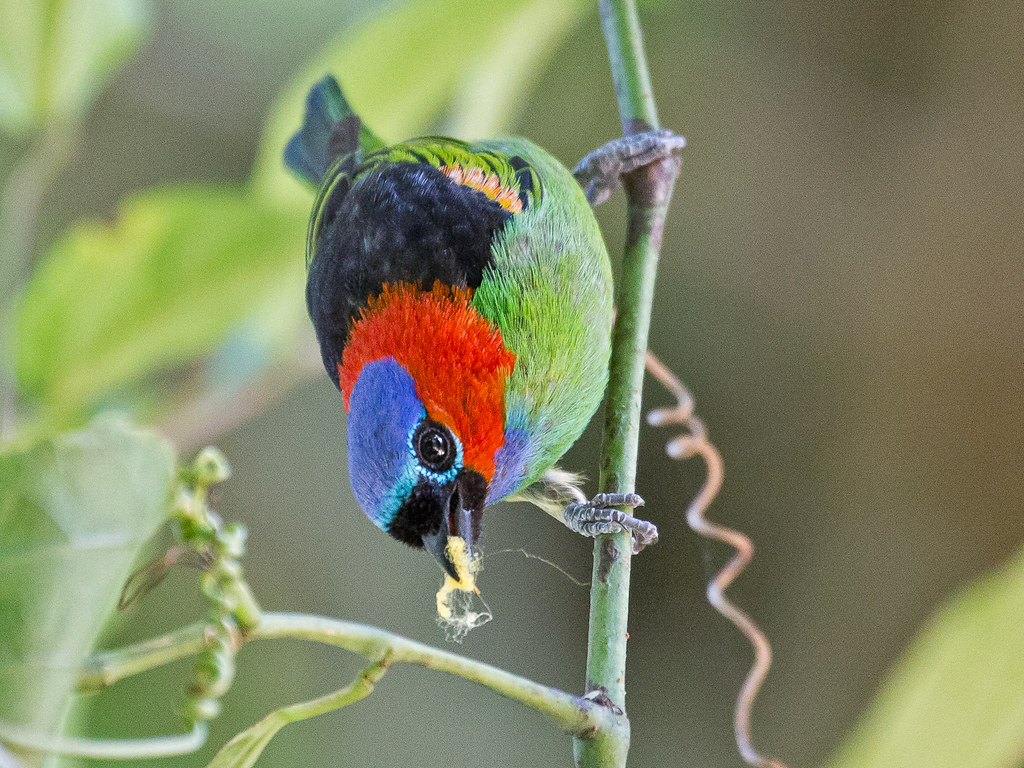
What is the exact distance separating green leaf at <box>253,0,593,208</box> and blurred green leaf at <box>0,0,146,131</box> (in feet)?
0.74

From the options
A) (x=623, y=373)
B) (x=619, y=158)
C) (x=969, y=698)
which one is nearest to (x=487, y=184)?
(x=619, y=158)

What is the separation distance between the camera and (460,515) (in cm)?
73

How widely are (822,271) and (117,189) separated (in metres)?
1.27

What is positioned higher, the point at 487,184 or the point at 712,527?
the point at 487,184

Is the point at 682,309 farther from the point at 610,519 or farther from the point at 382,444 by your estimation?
the point at 610,519

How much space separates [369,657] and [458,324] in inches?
17.2

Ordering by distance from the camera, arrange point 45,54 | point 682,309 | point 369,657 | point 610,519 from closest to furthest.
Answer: point 369,657 < point 610,519 < point 45,54 < point 682,309

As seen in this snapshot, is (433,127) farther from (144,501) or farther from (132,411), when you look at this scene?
(144,501)

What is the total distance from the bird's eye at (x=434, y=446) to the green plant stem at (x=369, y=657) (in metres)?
0.32

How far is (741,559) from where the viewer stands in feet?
2.54

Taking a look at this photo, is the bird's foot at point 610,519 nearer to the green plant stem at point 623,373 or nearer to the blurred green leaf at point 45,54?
the green plant stem at point 623,373

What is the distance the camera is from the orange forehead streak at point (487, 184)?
0.91m

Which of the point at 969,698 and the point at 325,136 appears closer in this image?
the point at 969,698

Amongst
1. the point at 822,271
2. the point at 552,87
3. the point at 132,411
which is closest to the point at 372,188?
the point at 132,411
